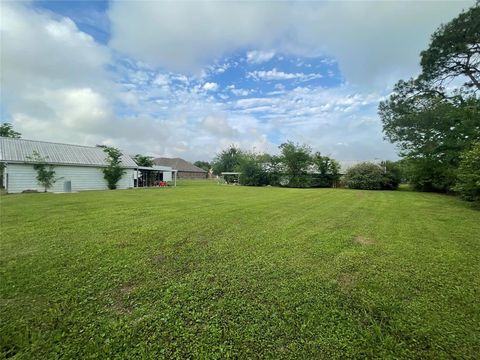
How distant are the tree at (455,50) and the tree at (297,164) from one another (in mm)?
14131

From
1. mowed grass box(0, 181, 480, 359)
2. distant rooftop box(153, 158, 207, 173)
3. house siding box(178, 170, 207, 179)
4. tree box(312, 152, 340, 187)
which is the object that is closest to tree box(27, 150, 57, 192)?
mowed grass box(0, 181, 480, 359)

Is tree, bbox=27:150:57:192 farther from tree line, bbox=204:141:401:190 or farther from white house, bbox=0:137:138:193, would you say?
tree line, bbox=204:141:401:190

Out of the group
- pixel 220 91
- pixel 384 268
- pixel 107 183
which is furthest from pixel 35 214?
pixel 107 183

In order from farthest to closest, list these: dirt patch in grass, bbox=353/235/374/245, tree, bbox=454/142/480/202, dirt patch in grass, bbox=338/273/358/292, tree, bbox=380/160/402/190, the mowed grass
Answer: tree, bbox=380/160/402/190 → tree, bbox=454/142/480/202 → dirt patch in grass, bbox=353/235/374/245 → dirt patch in grass, bbox=338/273/358/292 → the mowed grass

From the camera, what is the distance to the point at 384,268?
11.8 ft

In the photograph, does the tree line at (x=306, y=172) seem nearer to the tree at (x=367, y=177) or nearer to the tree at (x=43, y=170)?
the tree at (x=367, y=177)

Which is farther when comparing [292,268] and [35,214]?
[35,214]

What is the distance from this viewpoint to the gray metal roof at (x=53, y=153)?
53.7 ft

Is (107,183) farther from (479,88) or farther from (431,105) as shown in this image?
(479,88)

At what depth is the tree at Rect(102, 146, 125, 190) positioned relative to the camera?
820 inches

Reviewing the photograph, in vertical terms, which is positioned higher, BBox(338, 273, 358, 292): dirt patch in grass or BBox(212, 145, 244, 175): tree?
BBox(212, 145, 244, 175): tree

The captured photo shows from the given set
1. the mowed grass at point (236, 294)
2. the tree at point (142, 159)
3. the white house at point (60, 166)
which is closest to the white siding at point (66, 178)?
the white house at point (60, 166)

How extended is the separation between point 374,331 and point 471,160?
1082 centimetres

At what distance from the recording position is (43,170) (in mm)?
16922
